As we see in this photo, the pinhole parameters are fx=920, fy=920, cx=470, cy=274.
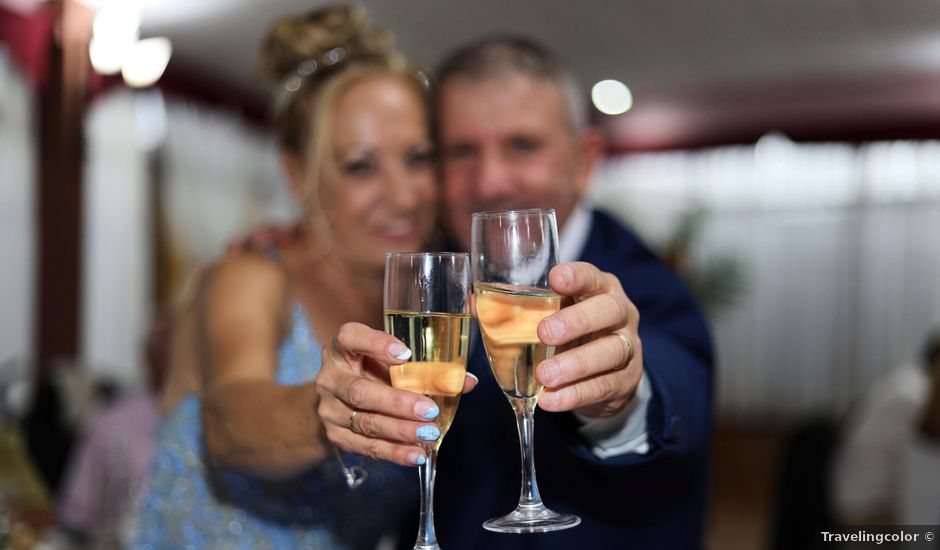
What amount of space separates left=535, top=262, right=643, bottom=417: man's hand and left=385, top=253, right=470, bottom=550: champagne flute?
63 mm

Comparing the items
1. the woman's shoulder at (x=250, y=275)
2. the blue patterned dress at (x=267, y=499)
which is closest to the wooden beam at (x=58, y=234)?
the blue patterned dress at (x=267, y=499)

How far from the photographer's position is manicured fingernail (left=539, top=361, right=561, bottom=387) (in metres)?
0.63

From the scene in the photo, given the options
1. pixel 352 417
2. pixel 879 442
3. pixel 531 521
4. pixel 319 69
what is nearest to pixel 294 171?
pixel 319 69

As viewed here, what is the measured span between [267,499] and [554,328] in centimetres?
57

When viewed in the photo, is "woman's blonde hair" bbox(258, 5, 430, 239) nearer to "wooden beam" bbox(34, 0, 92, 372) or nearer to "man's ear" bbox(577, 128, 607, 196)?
"man's ear" bbox(577, 128, 607, 196)

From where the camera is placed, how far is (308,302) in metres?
1.08

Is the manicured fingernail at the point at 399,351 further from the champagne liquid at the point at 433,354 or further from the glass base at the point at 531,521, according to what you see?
the glass base at the point at 531,521

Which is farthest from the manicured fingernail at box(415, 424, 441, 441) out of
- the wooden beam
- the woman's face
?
the wooden beam

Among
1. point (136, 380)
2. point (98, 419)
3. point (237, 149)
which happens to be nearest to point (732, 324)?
point (237, 149)

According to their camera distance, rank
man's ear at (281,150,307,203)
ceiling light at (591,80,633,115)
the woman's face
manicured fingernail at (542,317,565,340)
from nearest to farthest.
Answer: manicured fingernail at (542,317,565,340) → the woman's face → man's ear at (281,150,307,203) → ceiling light at (591,80,633,115)

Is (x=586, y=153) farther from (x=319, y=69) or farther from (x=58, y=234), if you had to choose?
(x=58, y=234)

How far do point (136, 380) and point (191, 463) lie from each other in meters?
3.74

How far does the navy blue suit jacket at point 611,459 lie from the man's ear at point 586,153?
0.12m

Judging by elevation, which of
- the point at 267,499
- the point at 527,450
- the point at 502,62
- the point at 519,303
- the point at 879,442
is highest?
the point at 502,62
